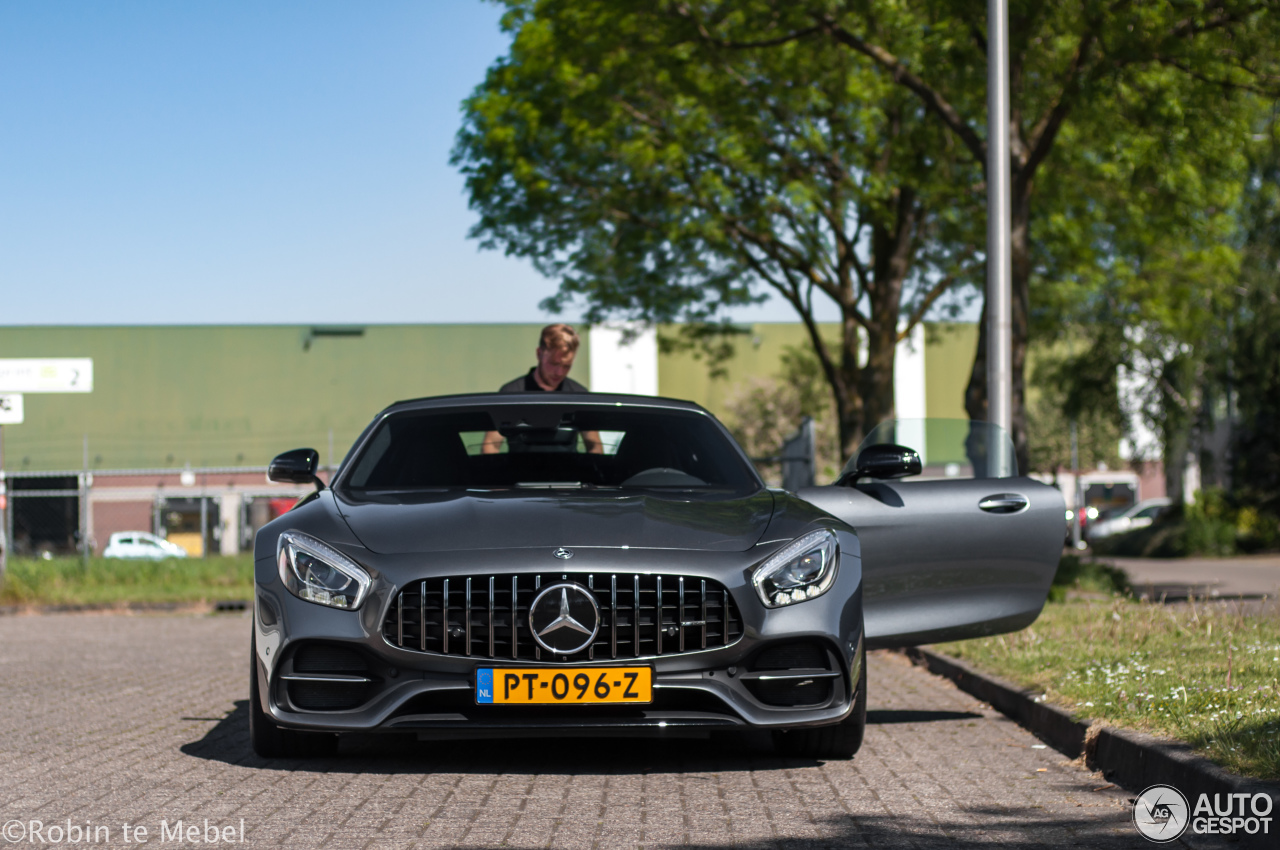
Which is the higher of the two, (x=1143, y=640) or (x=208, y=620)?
(x=1143, y=640)

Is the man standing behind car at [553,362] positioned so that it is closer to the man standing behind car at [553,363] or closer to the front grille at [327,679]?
the man standing behind car at [553,363]

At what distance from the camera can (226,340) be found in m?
51.4

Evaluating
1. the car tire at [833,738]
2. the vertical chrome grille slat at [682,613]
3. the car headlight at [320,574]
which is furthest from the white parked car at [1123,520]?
the car headlight at [320,574]

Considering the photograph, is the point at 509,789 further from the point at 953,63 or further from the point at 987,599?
the point at 953,63

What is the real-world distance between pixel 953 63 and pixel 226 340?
41007mm

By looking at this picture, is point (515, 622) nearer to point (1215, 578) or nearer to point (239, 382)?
point (1215, 578)

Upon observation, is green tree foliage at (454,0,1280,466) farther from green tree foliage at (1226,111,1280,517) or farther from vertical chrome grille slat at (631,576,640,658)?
vertical chrome grille slat at (631,576,640,658)

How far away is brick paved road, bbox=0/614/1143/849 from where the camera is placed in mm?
4371

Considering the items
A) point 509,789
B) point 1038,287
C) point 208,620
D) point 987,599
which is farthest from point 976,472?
point 1038,287

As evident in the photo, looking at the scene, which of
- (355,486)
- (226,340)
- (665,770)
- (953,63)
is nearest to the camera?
(665,770)

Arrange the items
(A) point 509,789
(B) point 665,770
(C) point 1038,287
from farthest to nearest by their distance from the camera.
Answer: (C) point 1038,287
(B) point 665,770
(A) point 509,789

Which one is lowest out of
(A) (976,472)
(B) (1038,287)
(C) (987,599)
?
(C) (987,599)

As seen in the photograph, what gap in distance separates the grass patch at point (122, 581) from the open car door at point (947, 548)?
14647 mm

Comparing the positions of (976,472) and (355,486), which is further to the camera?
(976,472)
